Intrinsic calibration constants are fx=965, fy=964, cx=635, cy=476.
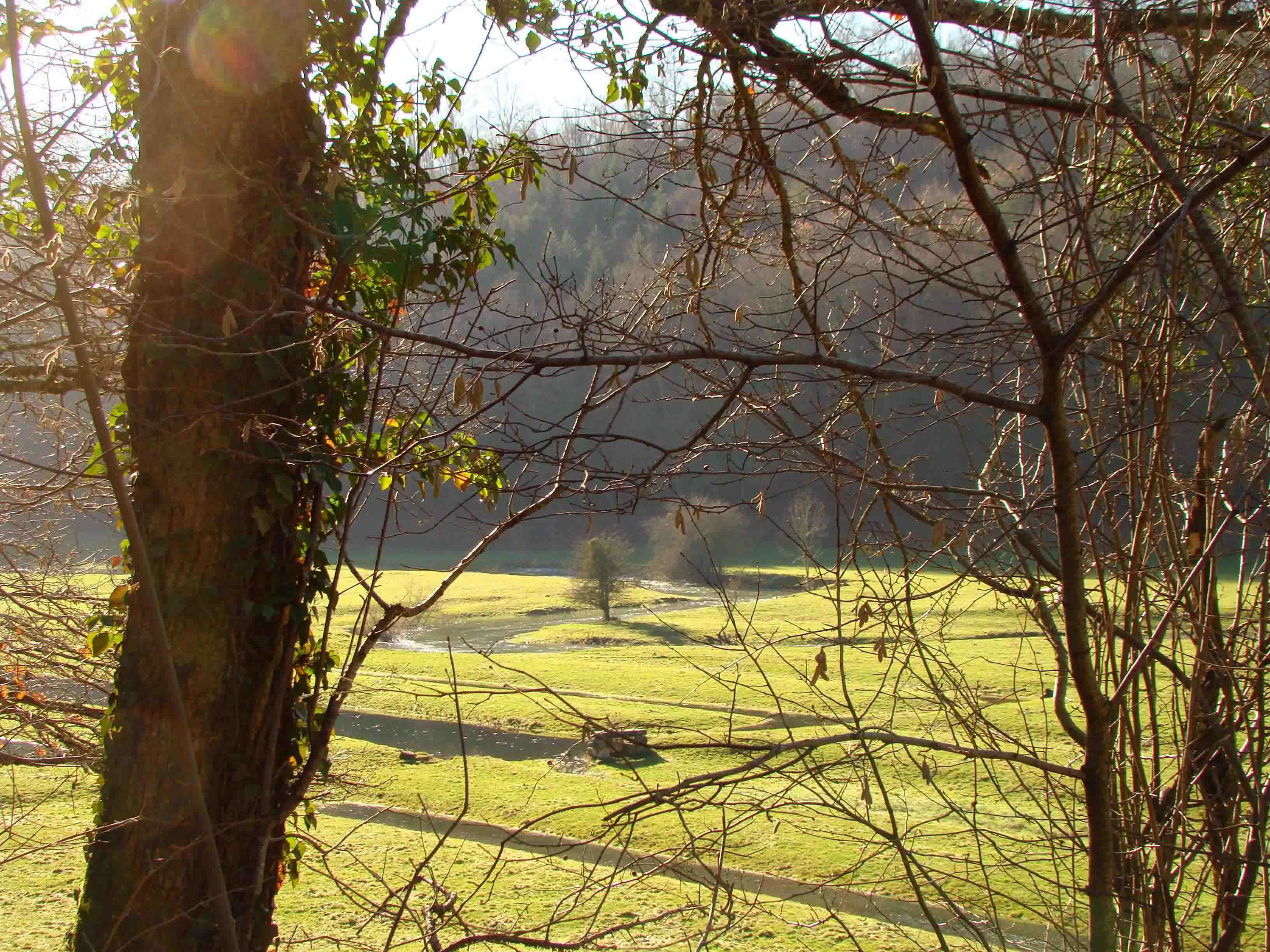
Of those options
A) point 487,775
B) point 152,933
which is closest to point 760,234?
point 152,933

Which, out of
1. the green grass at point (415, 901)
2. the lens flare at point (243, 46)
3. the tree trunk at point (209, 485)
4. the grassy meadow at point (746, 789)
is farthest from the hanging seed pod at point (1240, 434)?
the green grass at point (415, 901)

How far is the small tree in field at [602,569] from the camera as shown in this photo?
20.7m

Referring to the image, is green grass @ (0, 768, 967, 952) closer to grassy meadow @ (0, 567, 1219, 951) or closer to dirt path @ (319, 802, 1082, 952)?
grassy meadow @ (0, 567, 1219, 951)

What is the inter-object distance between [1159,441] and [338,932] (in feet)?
16.8

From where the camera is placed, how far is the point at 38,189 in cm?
194

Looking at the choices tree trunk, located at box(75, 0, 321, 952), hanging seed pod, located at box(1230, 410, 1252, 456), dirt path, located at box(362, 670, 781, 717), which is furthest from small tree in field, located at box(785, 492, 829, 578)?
tree trunk, located at box(75, 0, 321, 952)

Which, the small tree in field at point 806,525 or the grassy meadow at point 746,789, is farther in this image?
the small tree in field at point 806,525

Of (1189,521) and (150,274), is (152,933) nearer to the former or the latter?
(150,274)

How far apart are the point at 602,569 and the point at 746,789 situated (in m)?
15.6

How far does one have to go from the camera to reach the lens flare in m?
2.63

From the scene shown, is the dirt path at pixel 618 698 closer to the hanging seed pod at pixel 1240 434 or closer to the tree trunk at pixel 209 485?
the tree trunk at pixel 209 485

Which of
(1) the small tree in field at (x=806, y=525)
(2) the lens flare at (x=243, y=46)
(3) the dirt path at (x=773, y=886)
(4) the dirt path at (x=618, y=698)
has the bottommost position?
(3) the dirt path at (x=773, y=886)

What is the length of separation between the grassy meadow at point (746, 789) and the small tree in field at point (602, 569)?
637 cm

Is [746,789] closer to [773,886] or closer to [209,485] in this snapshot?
[773,886]
